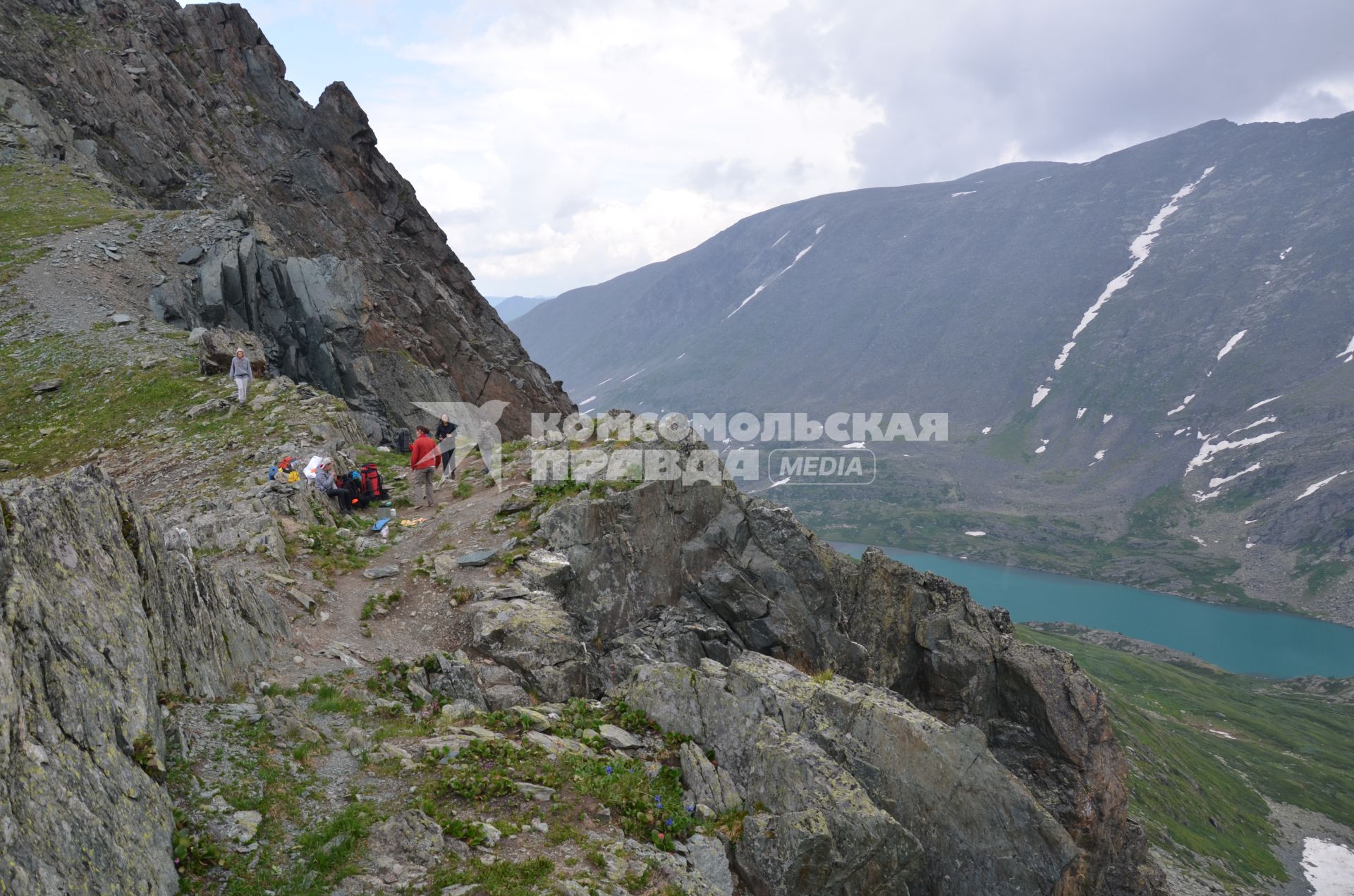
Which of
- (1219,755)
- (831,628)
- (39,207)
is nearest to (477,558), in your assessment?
(831,628)

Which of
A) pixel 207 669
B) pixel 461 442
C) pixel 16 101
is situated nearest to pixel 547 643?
pixel 207 669

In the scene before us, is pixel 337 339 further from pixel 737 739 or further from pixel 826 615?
pixel 737 739

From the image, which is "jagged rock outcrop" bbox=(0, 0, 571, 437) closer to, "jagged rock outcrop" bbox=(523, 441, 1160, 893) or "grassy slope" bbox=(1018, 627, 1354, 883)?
"jagged rock outcrop" bbox=(523, 441, 1160, 893)

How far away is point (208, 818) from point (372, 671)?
21.3 feet

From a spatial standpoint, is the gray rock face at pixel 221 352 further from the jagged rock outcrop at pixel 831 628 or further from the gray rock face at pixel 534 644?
the gray rock face at pixel 534 644

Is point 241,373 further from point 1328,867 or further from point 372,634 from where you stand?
point 1328,867

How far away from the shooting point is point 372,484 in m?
29.0

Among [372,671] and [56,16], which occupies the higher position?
[56,16]

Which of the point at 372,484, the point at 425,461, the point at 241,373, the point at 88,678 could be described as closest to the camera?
the point at 88,678

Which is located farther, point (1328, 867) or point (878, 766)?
point (1328, 867)

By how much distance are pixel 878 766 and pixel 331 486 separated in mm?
21445

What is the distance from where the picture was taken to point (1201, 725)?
137625mm

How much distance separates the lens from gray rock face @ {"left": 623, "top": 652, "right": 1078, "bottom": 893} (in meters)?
15.6

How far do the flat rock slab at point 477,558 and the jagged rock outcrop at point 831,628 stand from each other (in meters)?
1.96
